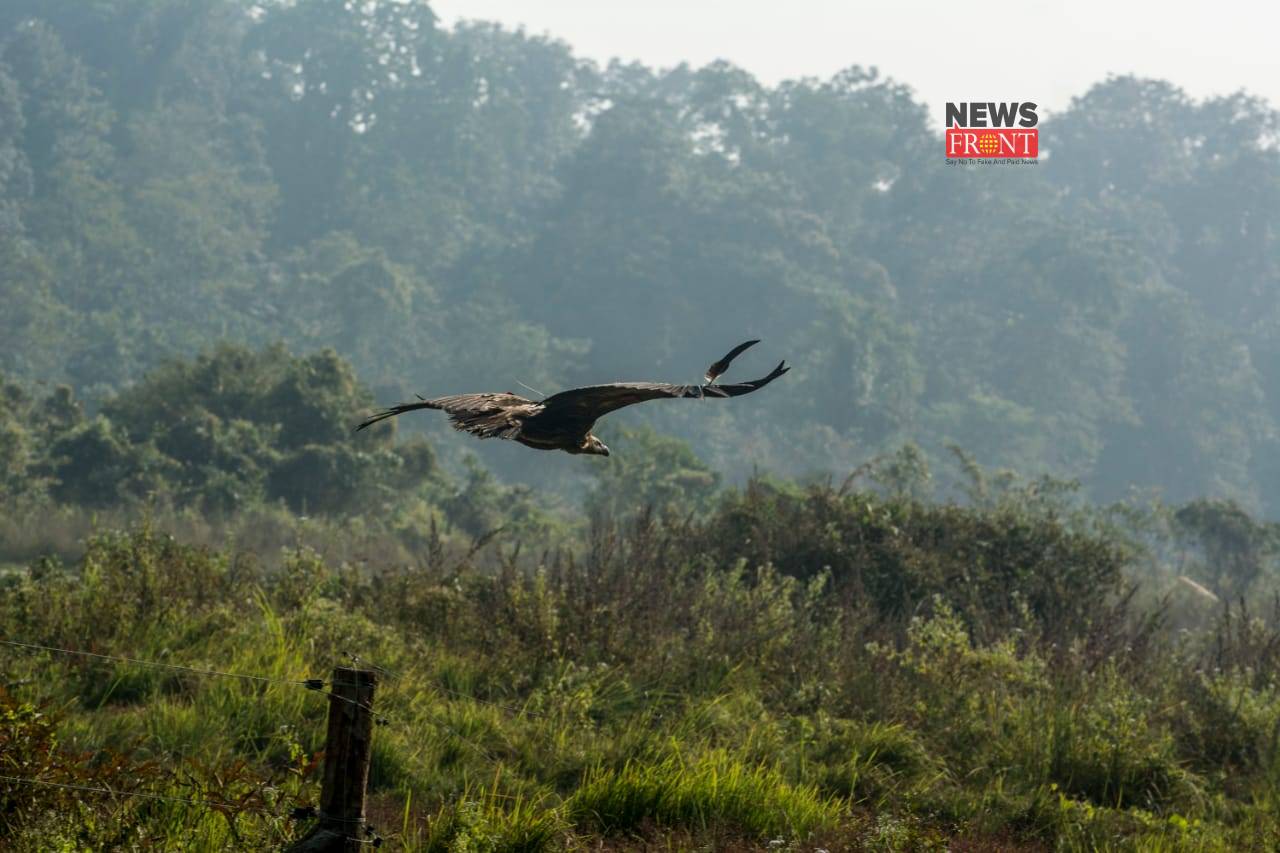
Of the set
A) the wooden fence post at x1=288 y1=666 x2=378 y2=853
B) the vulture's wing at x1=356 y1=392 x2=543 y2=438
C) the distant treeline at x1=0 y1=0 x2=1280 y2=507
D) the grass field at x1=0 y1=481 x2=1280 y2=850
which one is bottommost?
the grass field at x1=0 y1=481 x2=1280 y2=850

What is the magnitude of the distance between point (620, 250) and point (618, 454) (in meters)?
26.8

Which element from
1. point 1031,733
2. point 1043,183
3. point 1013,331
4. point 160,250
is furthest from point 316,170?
point 1031,733

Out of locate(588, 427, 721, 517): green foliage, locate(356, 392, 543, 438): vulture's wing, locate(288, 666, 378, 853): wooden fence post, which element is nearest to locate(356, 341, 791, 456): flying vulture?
locate(356, 392, 543, 438): vulture's wing

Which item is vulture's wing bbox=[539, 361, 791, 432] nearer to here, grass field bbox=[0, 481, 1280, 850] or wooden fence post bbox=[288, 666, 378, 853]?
wooden fence post bbox=[288, 666, 378, 853]

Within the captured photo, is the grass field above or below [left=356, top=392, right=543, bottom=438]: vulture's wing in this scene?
below

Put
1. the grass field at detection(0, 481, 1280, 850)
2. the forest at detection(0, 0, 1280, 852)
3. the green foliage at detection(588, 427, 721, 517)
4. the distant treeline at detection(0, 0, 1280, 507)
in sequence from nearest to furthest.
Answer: the grass field at detection(0, 481, 1280, 850) → the forest at detection(0, 0, 1280, 852) → the green foliage at detection(588, 427, 721, 517) → the distant treeline at detection(0, 0, 1280, 507)

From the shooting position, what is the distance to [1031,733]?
28.0 ft

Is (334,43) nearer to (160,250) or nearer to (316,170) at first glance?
(316,170)

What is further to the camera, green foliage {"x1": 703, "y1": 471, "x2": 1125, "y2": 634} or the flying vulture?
green foliage {"x1": 703, "y1": 471, "x2": 1125, "y2": 634}

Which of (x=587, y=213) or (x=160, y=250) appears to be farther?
(x=587, y=213)

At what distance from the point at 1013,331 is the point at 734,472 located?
1381 centimetres

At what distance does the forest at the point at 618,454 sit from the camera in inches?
290

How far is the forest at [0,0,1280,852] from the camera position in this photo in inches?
290

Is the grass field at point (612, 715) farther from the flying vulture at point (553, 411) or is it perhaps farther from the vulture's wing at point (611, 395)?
the vulture's wing at point (611, 395)
